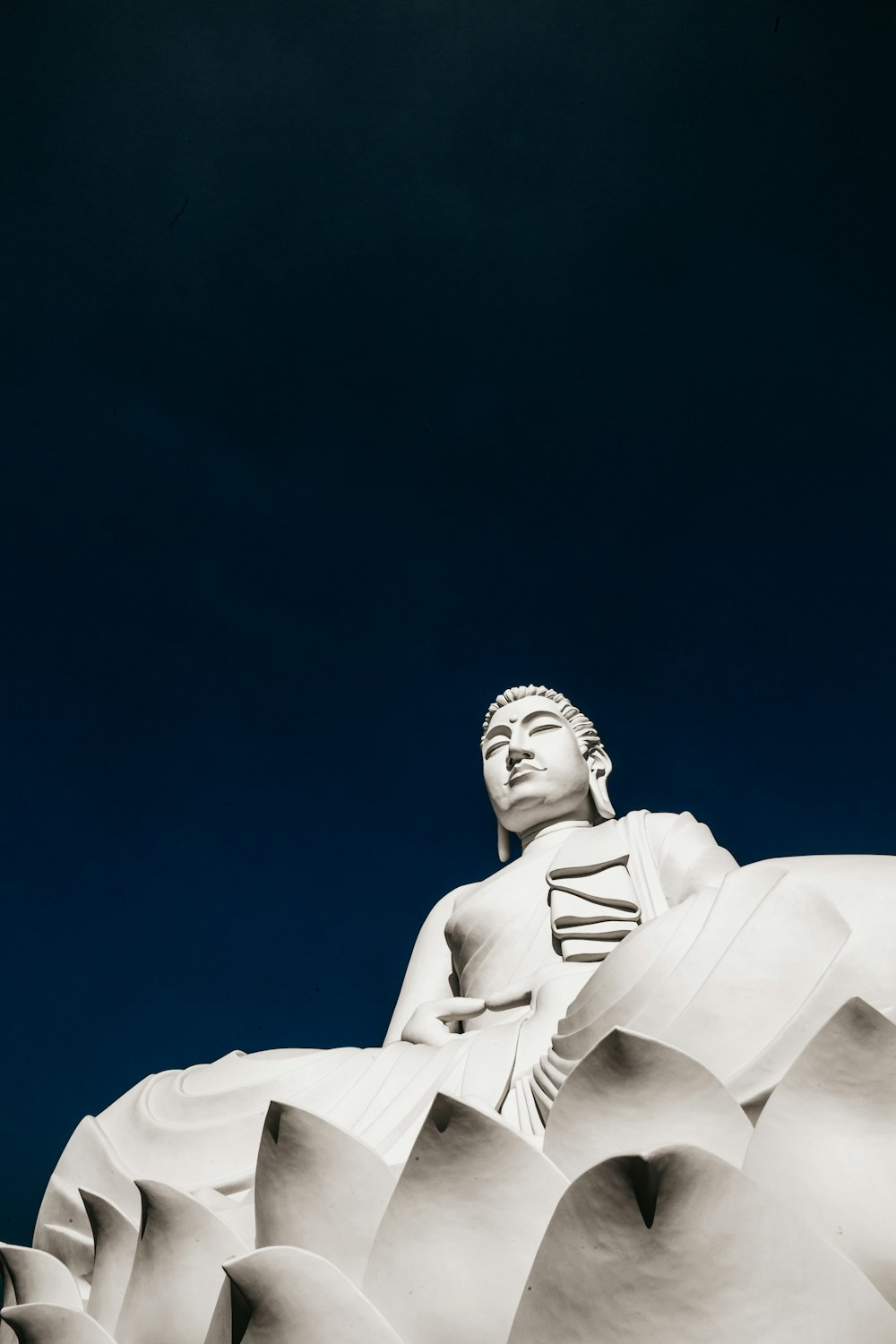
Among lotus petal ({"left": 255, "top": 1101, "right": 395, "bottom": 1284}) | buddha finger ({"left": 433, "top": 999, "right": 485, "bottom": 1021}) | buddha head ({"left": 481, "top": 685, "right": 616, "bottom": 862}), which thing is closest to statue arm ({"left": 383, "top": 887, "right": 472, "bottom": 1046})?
buddha head ({"left": 481, "top": 685, "right": 616, "bottom": 862})

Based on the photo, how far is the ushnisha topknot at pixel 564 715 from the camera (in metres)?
5.61

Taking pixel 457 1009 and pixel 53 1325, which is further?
pixel 457 1009

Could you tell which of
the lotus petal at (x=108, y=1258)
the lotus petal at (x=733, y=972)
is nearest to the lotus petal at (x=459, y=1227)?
the lotus petal at (x=733, y=972)

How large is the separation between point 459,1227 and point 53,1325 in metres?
0.92

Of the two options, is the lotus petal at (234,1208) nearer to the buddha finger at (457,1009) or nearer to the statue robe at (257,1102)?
the statue robe at (257,1102)

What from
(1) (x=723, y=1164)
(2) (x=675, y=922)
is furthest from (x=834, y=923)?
(1) (x=723, y=1164)

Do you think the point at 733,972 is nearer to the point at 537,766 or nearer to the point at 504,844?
the point at 537,766

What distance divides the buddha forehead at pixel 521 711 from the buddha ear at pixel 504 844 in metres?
0.48

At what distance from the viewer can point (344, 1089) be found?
323cm

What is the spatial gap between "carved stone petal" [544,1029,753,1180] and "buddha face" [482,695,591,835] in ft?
10.7

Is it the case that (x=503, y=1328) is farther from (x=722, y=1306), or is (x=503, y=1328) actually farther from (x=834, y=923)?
(x=834, y=923)

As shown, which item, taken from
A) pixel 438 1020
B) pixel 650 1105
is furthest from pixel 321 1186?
pixel 438 1020

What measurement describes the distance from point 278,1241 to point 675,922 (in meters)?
1.01

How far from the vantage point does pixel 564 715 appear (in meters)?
5.66
